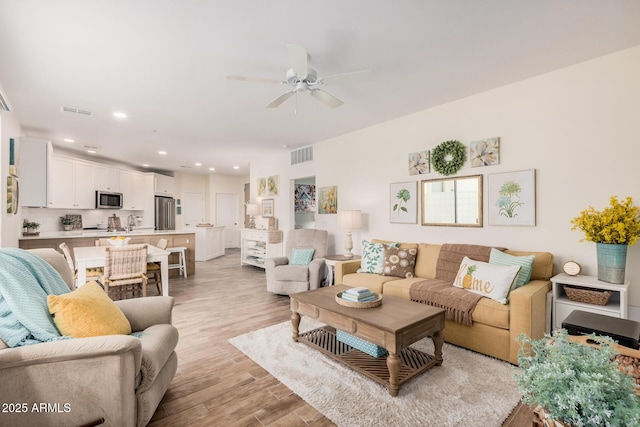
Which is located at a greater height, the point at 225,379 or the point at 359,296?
the point at 359,296

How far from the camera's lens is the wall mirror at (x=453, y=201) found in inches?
142

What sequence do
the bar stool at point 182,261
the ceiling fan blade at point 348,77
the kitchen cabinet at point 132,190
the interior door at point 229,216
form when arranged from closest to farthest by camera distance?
the ceiling fan blade at point 348,77, the bar stool at point 182,261, the kitchen cabinet at point 132,190, the interior door at point 229,216

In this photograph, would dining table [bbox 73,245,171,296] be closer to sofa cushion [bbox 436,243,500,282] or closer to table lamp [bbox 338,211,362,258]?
table lamp [bbox 338,211,362,258]

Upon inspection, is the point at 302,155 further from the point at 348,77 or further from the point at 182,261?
the point at 348,77

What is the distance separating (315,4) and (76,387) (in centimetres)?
257

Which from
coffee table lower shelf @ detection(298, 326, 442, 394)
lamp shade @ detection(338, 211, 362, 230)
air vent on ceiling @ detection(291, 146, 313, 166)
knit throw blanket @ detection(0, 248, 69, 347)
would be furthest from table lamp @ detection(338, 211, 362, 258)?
knit throw blanket @ detection(0, 248, 69, 347)

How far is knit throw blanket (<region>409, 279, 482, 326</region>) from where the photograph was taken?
2725 millimetres

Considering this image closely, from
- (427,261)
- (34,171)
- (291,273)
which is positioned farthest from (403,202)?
(34,171)

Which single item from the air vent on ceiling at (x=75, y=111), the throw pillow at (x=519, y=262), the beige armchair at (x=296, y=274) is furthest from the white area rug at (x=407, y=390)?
the air vent on ceiling at (x=75, y=111)

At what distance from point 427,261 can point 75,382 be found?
3.42 m

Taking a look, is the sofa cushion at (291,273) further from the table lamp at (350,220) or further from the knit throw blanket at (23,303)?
the knit throw blanket at (23,303)

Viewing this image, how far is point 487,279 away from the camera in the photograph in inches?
111

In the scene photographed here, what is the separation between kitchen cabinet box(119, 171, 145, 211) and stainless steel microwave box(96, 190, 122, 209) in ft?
0.79

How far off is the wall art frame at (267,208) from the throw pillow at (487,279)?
15.3 ft
